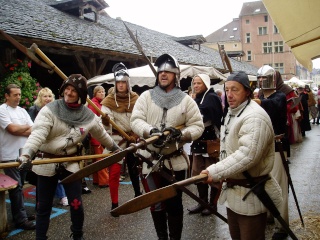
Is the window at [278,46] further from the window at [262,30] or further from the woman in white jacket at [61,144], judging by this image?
the woman in white jacket at [61,144]

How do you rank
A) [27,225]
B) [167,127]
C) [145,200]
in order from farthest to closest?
[27,225] → [167,127] → [145,200]

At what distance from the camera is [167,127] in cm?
306

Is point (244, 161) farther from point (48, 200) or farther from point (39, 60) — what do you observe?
point (39, 60)

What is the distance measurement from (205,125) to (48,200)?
2307 mm

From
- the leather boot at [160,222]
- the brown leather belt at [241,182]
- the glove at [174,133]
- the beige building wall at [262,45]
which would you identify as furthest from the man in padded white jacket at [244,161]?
the beige building wall at [262,45]

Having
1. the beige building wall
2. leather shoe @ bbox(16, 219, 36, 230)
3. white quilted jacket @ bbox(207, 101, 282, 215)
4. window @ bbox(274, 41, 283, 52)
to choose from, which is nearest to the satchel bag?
white quilted jacket @ bbox(207, 101, 282, 215)

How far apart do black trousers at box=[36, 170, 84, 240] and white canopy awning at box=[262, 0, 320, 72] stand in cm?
267

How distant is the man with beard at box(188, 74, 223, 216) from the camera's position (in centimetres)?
438

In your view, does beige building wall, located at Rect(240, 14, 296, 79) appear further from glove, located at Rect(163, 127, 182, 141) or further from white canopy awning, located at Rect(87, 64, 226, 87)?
glove, located at Rect(163, 127, 182, 141)

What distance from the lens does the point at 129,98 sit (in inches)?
184

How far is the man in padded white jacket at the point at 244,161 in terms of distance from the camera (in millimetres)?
2230

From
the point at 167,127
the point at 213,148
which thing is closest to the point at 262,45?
the point at 213,148

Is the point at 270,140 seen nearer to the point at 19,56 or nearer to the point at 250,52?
the point at 19,56

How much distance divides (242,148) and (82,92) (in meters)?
1.76
